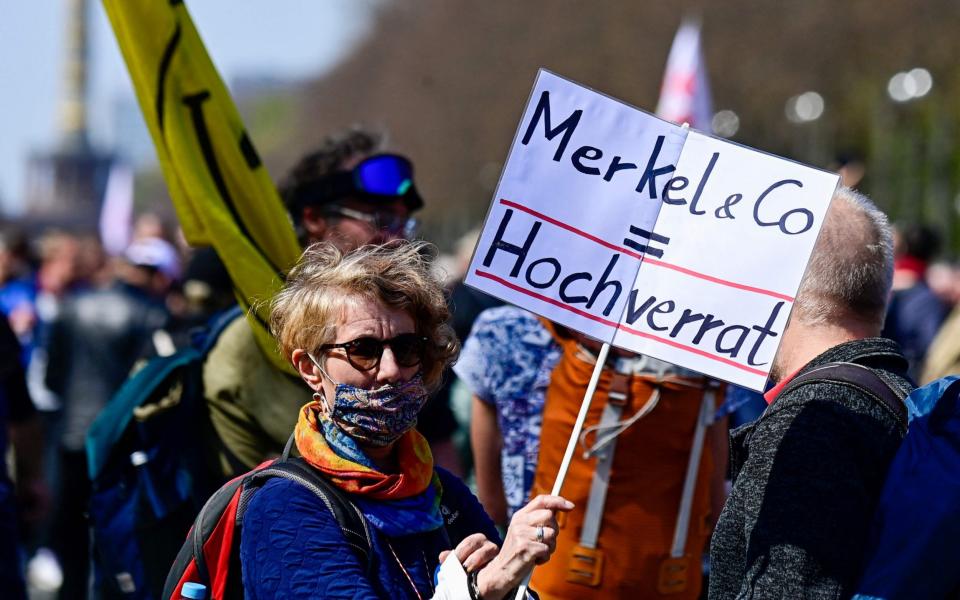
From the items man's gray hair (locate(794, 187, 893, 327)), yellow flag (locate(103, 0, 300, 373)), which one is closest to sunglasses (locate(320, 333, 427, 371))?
man's gray hair (locate(794, 187, 893, 327))

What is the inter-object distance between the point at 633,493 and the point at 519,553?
1276 millimetres

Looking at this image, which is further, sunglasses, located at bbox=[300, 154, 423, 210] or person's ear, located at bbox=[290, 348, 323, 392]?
sunglasses, located at bbox=[300, 154, 423, 210]

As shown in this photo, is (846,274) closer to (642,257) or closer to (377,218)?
(642,257)

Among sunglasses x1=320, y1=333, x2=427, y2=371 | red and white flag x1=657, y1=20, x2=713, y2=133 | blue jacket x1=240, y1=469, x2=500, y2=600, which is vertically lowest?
blue jacket x1=240, y1=469, x2=500, y2=600

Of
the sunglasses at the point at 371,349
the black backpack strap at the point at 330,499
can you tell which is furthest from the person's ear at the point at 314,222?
the black backpack strap at the point at 330,499

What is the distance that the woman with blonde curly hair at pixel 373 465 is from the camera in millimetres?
2529

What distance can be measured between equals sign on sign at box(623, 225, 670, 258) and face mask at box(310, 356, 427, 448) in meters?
0.57

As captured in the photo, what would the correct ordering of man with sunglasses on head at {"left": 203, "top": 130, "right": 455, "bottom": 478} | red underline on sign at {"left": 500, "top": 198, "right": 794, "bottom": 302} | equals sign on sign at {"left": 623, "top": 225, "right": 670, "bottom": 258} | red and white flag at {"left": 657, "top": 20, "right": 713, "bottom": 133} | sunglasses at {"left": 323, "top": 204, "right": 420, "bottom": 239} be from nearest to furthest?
red underline on sign at {"left": 500, "top": 198, "right": 794, "bottom": 302} → equals sign on sign at {"left": 623, "top": 225, "right": 670, "bottom": 258} → man with sunglasses on head at {"left": 203, "top": 130, "right": 455, "bottom": 478} → sunglasses at {"left": 323, "top": 204, "right": 420, "bottom": 239} → red and white flag at {"left": 657, "top": 20, "right": 713, "bottom": 133}

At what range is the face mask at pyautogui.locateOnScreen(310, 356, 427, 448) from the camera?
8.86ft

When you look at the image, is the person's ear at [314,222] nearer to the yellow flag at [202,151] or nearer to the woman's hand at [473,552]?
the yellow flag at [202,151]

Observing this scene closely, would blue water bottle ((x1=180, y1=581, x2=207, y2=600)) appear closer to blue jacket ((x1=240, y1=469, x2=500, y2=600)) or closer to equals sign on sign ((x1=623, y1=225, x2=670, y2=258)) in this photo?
blue jacket ((x1=240, y1=469, x2=500, y2=600))

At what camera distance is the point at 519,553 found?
2592mm

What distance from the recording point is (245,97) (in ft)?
503

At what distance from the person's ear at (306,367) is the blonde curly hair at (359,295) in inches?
0.6
